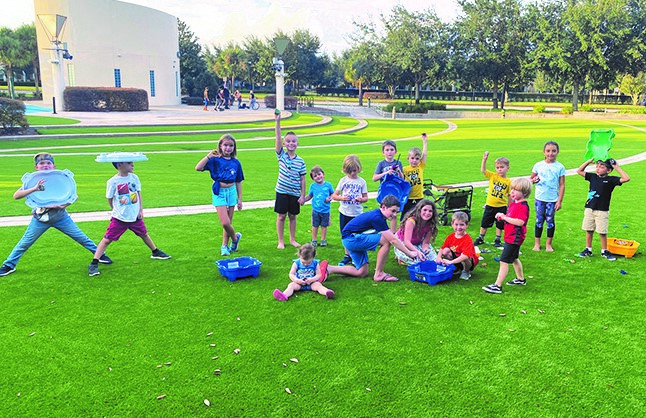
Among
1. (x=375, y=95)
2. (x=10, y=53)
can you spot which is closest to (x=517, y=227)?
(x=10, y=53)

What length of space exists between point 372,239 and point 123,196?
330 cm

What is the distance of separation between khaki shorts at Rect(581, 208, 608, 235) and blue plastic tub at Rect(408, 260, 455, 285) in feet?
8.24

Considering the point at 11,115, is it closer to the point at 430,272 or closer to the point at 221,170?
the point at 221,170

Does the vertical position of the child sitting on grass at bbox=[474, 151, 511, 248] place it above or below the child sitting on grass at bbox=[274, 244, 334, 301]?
above

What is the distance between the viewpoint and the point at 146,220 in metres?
9.30

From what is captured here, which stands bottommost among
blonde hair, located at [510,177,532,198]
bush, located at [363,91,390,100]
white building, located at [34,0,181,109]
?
blonde hair, located at [510,177,532,198]

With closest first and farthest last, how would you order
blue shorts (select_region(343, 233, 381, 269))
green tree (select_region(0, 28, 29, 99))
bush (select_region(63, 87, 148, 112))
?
blue shorts (select_region(343, 233, 381, 269)), bush (select_region(63, 87, 148, 112)), green tree (select_region(0, 28, 29, 99))

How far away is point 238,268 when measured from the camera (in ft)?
20.5

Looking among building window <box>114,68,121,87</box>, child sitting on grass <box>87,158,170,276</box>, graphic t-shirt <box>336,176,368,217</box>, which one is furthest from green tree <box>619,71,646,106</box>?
child sitting on grass <box>87,158,170,276</box>

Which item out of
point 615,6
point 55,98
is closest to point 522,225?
point 55,98

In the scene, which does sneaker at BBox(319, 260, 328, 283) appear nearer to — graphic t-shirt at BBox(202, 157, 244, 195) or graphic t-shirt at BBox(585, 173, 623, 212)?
graphic t-shirt at BBox(202, 157, 244, 195)

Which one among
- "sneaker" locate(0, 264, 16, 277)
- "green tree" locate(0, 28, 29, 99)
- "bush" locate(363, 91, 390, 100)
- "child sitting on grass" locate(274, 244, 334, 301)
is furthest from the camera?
"bush" locate(363, 91, 390, 100)

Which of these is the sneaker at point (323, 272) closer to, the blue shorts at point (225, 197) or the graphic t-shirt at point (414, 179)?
the blue shorts at point (225, 197)

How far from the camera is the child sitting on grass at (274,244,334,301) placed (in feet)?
19.4
